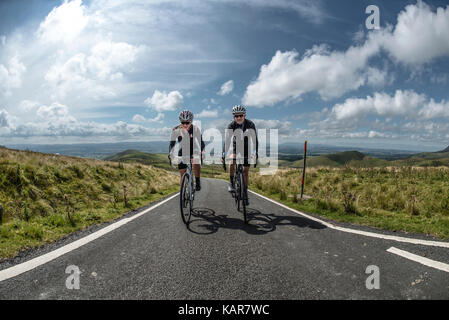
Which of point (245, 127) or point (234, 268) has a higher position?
point (245, 127)

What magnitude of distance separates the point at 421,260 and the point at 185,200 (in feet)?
15.9

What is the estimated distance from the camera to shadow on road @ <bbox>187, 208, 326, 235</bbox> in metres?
5.13

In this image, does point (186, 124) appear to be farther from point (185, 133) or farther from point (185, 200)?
point (185, 200)

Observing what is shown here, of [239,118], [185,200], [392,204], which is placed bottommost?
[392,204]

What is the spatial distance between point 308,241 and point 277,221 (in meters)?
1.58

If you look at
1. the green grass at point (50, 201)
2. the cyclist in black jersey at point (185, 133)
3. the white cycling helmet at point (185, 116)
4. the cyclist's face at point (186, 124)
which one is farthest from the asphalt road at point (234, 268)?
the white cycling helmet at point (185, 116)

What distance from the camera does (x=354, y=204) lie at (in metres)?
6.79

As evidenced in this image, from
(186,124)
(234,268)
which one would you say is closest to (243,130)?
(186,124)

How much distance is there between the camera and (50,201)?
9047 millimetres

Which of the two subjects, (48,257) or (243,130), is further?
(243,130)

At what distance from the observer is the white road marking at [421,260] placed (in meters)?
2.95

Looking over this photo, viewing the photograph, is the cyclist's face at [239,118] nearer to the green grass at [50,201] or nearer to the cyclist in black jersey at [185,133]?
the cyclist in black jersey at [185,133]

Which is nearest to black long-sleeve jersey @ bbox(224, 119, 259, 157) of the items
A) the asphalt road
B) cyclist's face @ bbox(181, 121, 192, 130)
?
cyclist's face @ bbox(181, 121, 192, 130)

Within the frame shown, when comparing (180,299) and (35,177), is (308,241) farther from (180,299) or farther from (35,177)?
(35,177)
